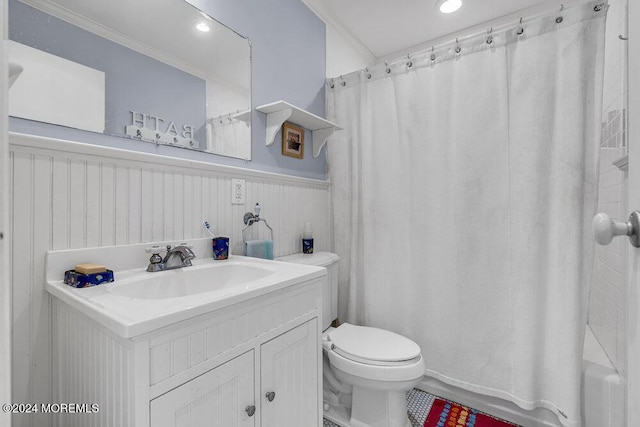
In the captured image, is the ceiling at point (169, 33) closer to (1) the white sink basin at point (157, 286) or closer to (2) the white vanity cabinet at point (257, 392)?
(1) the white sink basin at point (157, 286)

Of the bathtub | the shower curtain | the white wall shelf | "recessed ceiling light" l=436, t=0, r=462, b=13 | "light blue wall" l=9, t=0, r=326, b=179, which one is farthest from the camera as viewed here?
"recessed ceiling light" l=436, t=0, r=462, b=13

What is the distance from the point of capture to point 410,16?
205 cm

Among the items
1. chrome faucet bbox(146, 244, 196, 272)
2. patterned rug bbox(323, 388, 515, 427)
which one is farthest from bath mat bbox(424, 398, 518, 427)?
chrome faucet bbox(146, 244, 196, 272)

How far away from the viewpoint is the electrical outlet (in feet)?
4.55

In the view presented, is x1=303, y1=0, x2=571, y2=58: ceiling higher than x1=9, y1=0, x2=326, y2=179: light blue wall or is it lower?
higher

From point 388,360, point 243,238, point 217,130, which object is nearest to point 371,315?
point 388,360

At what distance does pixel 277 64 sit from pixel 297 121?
315 mm

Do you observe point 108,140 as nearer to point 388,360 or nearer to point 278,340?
point 278,340

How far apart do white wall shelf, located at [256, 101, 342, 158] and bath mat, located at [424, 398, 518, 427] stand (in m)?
1.56

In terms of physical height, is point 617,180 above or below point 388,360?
above

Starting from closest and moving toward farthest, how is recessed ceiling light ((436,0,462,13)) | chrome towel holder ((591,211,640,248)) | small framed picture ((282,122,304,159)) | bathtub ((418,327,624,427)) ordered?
chrome towel holder ((591,211,640,248)) < bathtub ((418,327,624,427)) < small framed picture ((282,122,304,159)) < recessed ceiling light ((436,0,462,13))

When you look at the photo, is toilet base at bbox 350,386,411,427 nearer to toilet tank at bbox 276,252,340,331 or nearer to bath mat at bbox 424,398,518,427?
bath mat at bbox 424,398,518,427

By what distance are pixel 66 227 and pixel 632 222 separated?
1319mm

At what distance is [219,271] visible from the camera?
116cm
